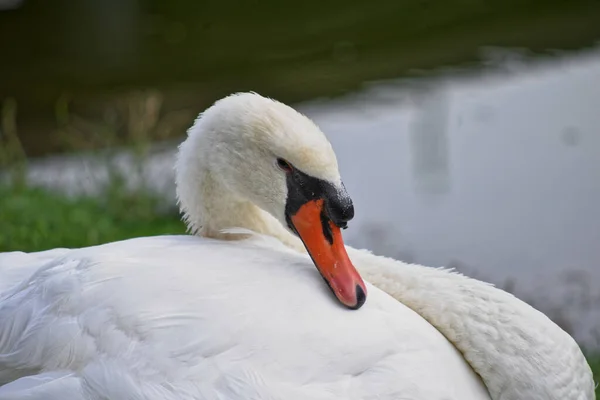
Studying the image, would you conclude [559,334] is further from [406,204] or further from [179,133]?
[179,133]

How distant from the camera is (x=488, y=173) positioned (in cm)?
645

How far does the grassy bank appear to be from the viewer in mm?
5027

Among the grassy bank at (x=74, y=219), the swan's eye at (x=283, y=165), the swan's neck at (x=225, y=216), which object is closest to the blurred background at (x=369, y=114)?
the grassy bank at (x=74, y=219)

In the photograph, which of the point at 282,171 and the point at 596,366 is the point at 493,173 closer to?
the point at 596,366

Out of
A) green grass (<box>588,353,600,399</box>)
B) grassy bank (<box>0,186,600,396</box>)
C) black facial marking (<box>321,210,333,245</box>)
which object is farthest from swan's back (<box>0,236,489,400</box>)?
grassy bank (<box>0,186,600,396</box>)

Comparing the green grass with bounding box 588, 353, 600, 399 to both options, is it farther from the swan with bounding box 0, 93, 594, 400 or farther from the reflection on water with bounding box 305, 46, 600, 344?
the swan with bounding box 0, 93, 594, 400

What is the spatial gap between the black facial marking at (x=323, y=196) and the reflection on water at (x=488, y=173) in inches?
79.7

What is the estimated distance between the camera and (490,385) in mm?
2975

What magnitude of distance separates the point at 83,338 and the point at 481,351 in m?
1.11

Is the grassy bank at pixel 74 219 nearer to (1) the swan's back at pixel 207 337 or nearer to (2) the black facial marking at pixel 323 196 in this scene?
(1) the swan's back at pixel 207 337

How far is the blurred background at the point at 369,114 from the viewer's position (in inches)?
217

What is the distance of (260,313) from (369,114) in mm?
4775

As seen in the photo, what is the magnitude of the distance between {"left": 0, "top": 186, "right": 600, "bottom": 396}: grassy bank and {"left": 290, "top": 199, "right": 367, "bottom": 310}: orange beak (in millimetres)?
2306

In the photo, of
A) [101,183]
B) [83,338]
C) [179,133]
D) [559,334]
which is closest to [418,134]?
[179,133]
